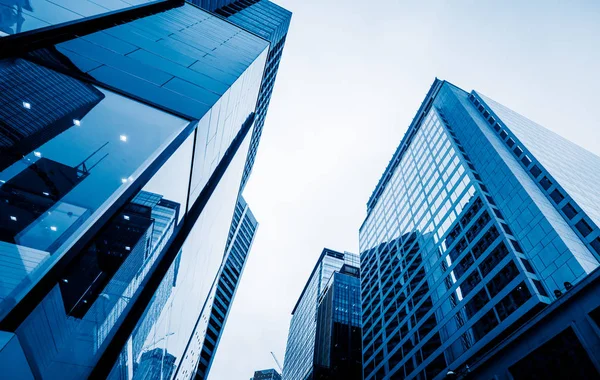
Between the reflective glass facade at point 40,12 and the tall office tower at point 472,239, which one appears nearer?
the reflective glass facade at point 40,12

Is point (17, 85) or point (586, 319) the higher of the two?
point (586, 319)

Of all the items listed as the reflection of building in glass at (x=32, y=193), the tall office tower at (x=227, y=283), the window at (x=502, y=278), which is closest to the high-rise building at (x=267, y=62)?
the tall office tower at (x=227, y=283)

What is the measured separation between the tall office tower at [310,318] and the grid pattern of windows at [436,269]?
40386 mm

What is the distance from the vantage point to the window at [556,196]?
4500 cm

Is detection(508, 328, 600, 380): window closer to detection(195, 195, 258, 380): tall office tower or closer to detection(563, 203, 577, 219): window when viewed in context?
detection(563, 203, 577, 219): window

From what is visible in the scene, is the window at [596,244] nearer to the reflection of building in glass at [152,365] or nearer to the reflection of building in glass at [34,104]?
the reflection of building in glass at [152,365]

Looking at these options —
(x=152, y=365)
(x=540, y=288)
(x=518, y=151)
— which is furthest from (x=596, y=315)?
(x=518, y=151)

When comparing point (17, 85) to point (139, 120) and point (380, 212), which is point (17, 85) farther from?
point (380, 212)

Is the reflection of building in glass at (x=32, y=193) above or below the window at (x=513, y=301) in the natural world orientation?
below

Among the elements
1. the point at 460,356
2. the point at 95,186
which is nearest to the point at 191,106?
the point at 95,186

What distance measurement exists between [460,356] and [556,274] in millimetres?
16001

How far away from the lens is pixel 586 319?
20.2 metres

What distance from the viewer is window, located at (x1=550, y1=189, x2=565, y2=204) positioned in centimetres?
4500

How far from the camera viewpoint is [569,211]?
1690 inches
